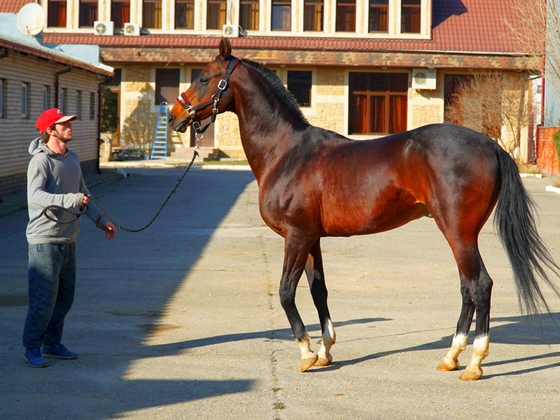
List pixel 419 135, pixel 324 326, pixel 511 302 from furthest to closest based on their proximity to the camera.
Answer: pixel 511 302 < pixel 324 326 < pixel 419 135

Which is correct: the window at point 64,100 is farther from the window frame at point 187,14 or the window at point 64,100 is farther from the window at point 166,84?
the window frame at point 187,14

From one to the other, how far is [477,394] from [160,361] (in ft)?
8.05

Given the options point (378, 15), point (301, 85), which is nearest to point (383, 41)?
point (378, 15)

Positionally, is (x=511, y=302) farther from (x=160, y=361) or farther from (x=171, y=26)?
(x=171, y=26)

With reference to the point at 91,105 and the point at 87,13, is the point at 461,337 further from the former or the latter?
the point at 87,13

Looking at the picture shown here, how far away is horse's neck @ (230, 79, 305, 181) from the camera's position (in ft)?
22.7

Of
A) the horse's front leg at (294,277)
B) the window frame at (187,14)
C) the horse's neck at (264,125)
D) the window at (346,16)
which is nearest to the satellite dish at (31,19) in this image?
the window frame at (187,14)

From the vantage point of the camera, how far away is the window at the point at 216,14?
41500 mm

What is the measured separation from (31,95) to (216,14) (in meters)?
19.8

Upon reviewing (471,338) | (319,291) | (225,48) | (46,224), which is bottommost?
(471,338)

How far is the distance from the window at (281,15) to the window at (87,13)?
8.79 meters

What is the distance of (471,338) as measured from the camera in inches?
304

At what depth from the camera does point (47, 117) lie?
6.50 metres

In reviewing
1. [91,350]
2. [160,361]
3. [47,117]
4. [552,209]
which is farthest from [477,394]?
[552,209]
